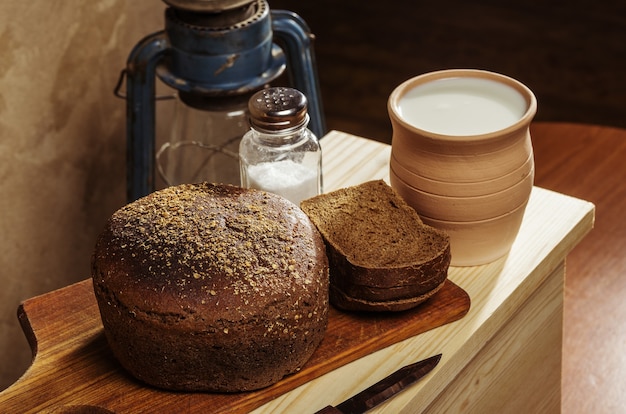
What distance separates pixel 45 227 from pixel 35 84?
0.27 m

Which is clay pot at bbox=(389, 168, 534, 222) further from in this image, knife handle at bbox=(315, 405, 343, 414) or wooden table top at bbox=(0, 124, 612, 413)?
knife handle at bbox=(315, 405, 343, 414)

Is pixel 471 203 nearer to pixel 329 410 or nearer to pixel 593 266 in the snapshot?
pixel 329 410

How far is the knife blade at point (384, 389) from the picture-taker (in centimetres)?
88

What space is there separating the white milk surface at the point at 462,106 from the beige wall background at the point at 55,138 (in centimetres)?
77

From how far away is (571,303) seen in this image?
1441mm

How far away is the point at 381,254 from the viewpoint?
0.97m

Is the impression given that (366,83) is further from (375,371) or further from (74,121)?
(375,371)

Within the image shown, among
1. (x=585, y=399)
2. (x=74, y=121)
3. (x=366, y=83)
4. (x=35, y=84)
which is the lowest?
(x=366, y=83)

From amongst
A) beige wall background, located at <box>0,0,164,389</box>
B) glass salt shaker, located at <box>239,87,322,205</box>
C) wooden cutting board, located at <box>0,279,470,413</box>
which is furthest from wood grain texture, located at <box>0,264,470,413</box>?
beige wall background, located at <box>0,0,164,389</box>

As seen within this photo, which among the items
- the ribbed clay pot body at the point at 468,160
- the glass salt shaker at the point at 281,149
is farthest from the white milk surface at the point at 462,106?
the glass salt shaker at the point at 281,149

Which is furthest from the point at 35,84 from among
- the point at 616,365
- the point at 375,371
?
the point at 616,365

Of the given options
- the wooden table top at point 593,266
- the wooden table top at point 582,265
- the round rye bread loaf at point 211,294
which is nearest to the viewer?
the round rye bread loaf at point 211,294

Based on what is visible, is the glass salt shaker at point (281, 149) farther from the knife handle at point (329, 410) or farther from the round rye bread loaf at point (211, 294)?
the knife handle at point (329, 410)

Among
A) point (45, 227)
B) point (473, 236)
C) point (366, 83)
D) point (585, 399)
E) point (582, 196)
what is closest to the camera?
point (473, 236)
